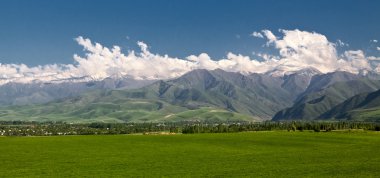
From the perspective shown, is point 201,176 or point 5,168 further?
point 5,168

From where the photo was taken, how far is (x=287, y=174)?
71.2 meters

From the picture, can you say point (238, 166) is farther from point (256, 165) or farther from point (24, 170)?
point (24, 170)

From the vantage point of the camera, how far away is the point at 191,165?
3430 inches

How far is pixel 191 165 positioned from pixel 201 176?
17.3m

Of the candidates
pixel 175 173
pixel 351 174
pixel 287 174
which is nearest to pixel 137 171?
pixel 175 173

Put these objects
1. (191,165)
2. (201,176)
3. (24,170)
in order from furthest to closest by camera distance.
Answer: (191,165) → (24,170) → (201,176)

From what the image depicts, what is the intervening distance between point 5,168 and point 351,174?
6268 centimetres

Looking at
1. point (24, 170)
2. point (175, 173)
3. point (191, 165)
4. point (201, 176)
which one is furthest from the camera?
point (191, 165)

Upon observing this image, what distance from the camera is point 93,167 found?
84.2m

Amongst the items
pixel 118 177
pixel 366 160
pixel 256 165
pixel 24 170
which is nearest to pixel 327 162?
pixel 366 160

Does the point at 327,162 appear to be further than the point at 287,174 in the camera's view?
Yes

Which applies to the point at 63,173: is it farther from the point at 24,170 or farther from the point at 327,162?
the point at 327,162

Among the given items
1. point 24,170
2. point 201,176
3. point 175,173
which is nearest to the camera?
point 201,176

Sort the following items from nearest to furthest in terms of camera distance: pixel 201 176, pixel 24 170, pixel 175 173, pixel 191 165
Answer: pixel 201 176
pixel 175 173
pixel 24 170
pixel 191 165
